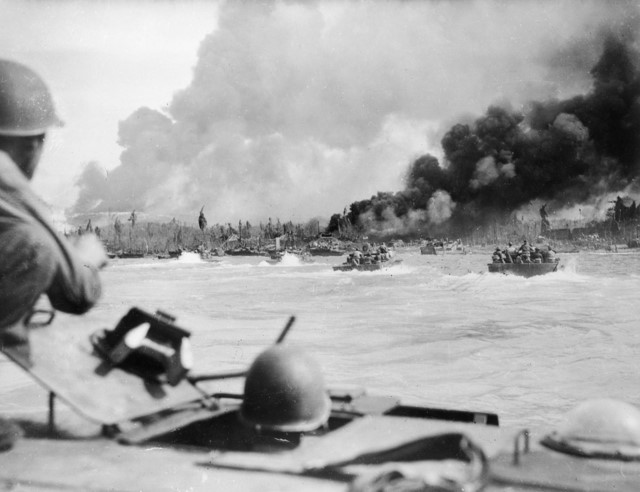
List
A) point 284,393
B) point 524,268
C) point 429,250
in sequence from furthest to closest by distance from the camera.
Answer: point 429,250, point 524,268, point 284,393

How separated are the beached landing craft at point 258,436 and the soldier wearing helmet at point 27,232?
244 millimetres

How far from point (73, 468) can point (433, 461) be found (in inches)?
68.4

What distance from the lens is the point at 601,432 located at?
327 centimetres

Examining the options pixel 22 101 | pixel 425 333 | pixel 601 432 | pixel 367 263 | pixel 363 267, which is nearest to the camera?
pixel 601 432

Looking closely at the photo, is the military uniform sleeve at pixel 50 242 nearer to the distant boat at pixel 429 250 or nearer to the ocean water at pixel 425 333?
the ocean water at pixel 425 333

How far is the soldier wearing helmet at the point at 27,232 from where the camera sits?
11.3 ft

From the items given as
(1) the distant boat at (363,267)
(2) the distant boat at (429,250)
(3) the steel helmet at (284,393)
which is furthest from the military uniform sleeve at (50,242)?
(2) the distant boat at (429,250)

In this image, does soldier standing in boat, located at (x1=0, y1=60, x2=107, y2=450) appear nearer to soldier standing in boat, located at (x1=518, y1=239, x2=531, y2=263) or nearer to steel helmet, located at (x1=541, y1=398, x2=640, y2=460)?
steel helmet, located at (x1=541, y1=398, x2=640, y2=460)

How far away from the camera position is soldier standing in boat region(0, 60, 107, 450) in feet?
11.3

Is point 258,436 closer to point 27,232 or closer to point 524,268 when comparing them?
point 27,232

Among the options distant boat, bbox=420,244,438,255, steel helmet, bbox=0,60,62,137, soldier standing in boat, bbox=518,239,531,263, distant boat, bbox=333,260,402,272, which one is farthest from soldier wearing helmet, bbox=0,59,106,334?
distant boat, bbox=420,244,438,255

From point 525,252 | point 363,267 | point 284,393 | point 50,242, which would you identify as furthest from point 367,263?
point 50,242

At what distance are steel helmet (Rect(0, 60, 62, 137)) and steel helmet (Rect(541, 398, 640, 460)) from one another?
311 cm

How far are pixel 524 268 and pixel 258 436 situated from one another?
28.5 m
